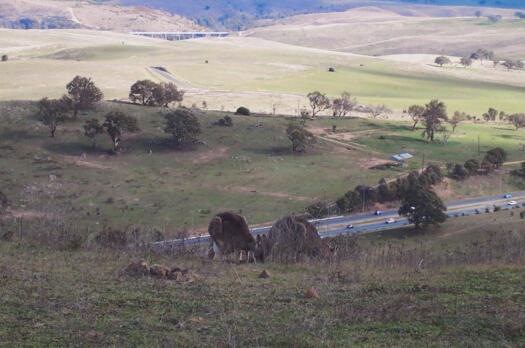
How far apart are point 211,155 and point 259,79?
3541 inches

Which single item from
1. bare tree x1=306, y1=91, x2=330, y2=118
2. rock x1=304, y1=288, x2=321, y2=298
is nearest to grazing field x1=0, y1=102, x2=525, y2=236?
bare tree x1=306, y1=91, x2=330, y2=118

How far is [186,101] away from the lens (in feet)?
343

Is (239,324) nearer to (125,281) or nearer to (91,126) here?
(125,281)

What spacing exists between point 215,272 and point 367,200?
3693 centimetres

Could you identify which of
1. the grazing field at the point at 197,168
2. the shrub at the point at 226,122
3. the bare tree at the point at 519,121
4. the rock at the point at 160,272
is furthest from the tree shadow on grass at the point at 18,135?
the bare tree at the point at 519,121

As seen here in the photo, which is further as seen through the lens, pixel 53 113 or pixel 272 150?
pixel 272 150

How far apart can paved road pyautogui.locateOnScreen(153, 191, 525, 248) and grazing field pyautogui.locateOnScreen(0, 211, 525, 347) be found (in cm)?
1994

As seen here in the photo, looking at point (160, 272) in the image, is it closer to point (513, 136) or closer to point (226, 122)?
point (226, 122)

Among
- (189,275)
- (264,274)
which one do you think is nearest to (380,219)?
(264,274)

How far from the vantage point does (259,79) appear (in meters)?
153

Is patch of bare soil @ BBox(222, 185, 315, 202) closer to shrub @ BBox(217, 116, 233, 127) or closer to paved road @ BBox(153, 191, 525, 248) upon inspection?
paved road @ BBox(153, 191, 525, 248)

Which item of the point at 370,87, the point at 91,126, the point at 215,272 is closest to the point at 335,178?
the point at 91,126

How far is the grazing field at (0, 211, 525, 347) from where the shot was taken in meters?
10.6

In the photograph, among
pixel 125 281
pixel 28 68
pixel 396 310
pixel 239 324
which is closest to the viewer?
pixel 239 324
